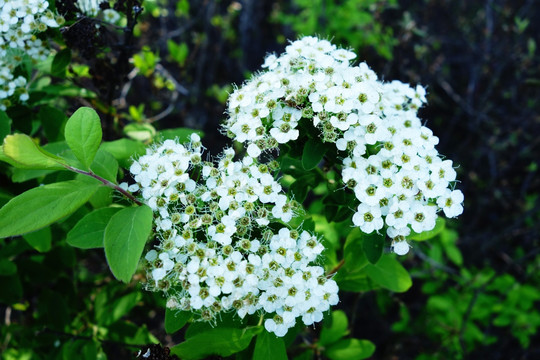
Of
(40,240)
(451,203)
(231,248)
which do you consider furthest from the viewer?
(40,240)

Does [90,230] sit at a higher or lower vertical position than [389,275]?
higher

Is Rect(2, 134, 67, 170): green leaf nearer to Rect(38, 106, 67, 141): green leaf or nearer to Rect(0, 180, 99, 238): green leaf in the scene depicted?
Rect(0, 180, 99, 238): green leaf

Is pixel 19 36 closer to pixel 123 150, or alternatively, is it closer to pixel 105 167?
pixel 123 150

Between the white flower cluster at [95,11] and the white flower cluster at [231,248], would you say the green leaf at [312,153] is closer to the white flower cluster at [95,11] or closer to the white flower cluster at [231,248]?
the white flower cluster at [231,248]

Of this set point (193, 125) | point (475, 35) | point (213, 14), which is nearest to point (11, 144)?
point (193, 125)

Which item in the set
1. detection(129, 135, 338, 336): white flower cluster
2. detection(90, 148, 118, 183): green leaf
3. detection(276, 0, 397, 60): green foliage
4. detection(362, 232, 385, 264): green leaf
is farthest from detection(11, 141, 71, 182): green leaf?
detection(276, 0, 397, 60): green foliage

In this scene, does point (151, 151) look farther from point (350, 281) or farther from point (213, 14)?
point (213, 14)

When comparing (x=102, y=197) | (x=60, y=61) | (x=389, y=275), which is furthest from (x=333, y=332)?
(x=60, y=61)
